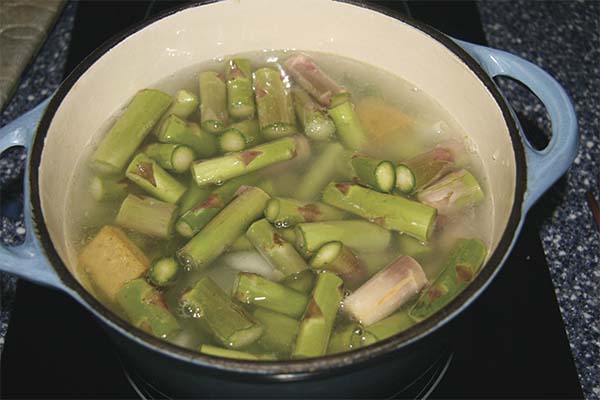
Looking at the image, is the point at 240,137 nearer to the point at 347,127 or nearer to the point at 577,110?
the point at 347,127

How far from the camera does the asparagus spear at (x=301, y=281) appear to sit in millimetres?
1311

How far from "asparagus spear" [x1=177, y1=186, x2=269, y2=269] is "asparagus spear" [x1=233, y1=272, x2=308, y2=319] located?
91 millimetres

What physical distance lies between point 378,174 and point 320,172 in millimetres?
130

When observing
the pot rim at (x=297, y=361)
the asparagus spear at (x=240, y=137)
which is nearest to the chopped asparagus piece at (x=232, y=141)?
the asparagus spear at (x=240, y=137)

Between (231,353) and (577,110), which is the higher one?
(231,353)

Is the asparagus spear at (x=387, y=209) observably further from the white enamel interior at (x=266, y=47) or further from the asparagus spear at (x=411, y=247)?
the white enamel interior at (x=266, y=47)

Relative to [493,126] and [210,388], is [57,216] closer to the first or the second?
[210,388]

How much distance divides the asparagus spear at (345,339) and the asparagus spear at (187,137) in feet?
1.54

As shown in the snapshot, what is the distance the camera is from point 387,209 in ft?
4.54

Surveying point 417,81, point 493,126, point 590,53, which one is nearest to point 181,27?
point 417,81

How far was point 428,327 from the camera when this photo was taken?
1015 mm

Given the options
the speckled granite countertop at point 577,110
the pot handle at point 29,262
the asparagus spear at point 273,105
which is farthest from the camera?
the speckled granite countertop at point 577,110

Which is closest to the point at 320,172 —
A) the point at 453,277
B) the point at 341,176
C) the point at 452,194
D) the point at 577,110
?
the point at 341,176

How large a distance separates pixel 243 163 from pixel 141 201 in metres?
0.20
